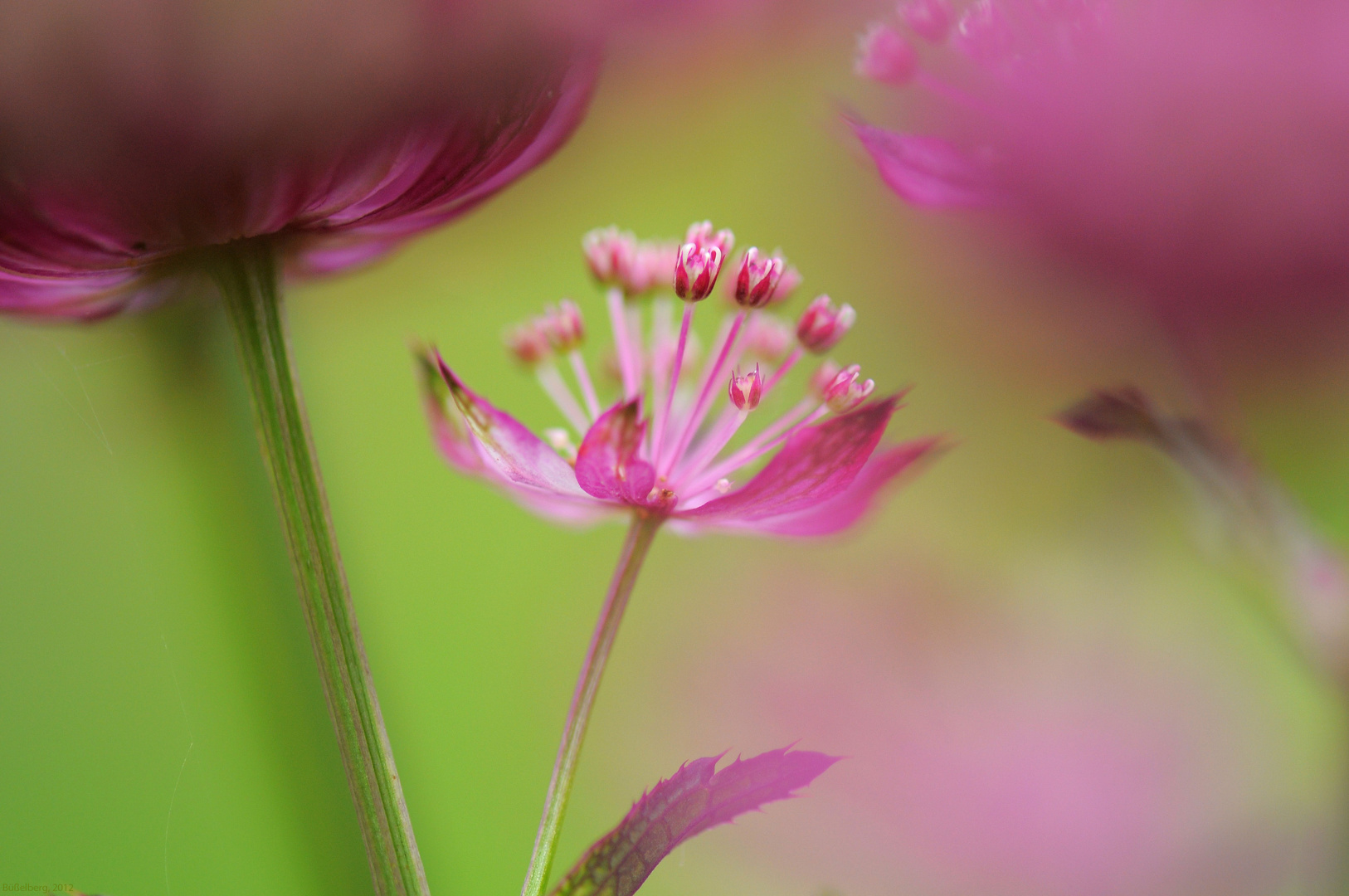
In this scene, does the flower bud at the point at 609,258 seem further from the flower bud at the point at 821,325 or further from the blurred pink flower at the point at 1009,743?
the blurred pink flower at the point at 1009,743

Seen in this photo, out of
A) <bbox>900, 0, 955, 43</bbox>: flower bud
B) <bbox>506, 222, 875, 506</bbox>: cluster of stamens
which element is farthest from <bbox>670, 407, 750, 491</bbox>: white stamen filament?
<bbox>900, 0, 955, 43</bbox>: flower bud

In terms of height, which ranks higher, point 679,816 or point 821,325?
point 821,325

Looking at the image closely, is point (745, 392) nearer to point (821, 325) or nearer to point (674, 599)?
point (821, 325)

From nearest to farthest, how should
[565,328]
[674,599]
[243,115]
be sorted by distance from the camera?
[243,115] → [565,328] → [674,599]

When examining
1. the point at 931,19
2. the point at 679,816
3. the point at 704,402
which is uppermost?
the point at 931,19

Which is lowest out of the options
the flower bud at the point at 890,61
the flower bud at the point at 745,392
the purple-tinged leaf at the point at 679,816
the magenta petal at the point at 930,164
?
the purple-tinged leaf at the point at 679,816

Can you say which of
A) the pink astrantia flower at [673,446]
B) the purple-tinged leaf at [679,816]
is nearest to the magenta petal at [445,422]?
the pink astrantia flower at [673,446]

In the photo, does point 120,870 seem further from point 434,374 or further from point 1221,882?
point 1221,882

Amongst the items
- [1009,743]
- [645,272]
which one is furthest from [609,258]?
[1009,743]
